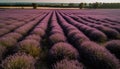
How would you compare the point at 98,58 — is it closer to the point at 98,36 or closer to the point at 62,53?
the point at 62,53

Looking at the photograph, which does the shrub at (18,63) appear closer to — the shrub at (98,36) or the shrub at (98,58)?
the shrub at (98,58)

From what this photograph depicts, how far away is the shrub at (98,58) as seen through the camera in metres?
4.61

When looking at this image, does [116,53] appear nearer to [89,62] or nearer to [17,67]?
[89,62]

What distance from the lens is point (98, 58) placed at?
4805mm

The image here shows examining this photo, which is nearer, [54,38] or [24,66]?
[24,66]

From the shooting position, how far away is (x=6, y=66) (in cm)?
416

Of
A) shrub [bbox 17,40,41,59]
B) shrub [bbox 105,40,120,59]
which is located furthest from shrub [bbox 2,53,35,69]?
shrub [bbox 105,40,120,59]

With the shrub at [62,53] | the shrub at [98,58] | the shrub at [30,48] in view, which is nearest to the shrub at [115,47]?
the shrub at [98,58]

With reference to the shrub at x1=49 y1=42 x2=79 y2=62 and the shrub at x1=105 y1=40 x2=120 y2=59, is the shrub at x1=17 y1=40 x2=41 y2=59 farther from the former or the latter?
the shrub at x1=105 y1=40 x2=120 y2=59

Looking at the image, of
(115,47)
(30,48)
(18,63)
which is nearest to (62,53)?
(30,48)

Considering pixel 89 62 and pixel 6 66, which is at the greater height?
pixel 6 66

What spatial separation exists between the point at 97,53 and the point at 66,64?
1289 millimetres

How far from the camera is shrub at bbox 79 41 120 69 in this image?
4613 millimetres

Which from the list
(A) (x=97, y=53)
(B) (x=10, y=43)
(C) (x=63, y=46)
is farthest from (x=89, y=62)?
(B) (x=10, y=43)
